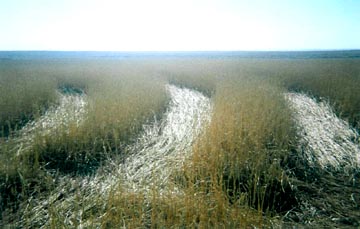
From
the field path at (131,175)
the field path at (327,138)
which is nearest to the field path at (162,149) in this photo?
the field path at (131,175)

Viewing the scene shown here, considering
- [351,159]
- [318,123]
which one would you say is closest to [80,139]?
[351,159]

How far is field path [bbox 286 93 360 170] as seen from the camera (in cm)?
303

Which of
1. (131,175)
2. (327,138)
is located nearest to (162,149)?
(131,175)

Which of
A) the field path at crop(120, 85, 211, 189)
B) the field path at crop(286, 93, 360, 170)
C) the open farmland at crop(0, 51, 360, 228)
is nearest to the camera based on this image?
the open farmland at crop(0, 51, 360, 228)

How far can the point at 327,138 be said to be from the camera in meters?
3.66

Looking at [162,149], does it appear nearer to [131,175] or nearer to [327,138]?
[131,175]

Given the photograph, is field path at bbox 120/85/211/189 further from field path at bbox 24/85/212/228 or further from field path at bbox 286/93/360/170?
field path at bbox 286/93/360/170

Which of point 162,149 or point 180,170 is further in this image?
point 162,149

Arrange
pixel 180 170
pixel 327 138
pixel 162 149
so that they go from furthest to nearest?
1. pixel 327 138
2. pixel 162 149
3. pixel 180 170

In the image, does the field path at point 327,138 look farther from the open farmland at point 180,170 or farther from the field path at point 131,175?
the field path at point 131,175

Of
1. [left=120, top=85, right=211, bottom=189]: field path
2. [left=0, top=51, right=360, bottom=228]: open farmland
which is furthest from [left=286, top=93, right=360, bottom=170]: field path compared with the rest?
[left=120, top=85, right=211, bottom=189]: field path

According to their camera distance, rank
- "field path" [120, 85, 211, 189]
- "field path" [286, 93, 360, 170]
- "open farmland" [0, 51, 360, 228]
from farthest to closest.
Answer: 1. "field path" [286, 93, 360, 170]
2. "field path" [120, 85, 211, 189]
3. "open farmland" [0, 51, 360, 228]

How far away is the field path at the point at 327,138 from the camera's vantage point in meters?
3.03

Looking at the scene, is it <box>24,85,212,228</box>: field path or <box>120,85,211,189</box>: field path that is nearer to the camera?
<box>24,85,212,228</box>: field path
